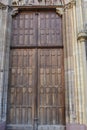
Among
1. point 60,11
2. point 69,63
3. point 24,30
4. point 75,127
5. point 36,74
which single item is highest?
point 60,11

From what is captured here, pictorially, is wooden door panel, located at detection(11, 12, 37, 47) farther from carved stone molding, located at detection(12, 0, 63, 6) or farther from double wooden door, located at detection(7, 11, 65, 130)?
carved stone molding, located at detection(12, 0, 63, 6)

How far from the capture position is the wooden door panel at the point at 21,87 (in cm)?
784

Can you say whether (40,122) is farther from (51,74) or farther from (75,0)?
(75,0)

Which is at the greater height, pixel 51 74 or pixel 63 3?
pixel 63 3

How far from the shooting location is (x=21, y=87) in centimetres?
814

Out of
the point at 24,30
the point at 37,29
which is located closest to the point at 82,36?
the point at 37,29

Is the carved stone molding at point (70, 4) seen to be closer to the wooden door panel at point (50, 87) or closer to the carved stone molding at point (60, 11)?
the carved stone molding at point (60, 11)

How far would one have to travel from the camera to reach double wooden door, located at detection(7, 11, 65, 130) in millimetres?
7824

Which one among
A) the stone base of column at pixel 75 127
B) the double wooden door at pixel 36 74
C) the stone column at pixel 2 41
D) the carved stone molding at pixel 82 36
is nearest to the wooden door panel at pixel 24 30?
the double wooden door at pixel 36 74

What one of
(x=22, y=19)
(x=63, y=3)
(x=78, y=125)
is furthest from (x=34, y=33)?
(x=78, y=125)

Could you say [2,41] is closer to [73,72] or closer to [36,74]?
[36,74]

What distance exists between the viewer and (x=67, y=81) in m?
7.97

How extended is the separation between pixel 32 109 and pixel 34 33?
264 cm

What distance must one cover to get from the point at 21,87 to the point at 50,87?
942 millimetres
